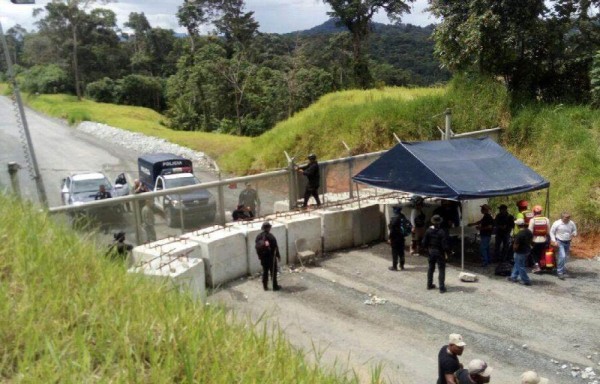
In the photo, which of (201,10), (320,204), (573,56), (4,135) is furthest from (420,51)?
(320,204)

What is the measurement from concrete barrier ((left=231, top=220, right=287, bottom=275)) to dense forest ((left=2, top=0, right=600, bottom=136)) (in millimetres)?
11809

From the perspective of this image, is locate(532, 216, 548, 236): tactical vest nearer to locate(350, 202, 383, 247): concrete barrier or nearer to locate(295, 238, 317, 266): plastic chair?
locate(350, 202, 383, 247): concrete barrier

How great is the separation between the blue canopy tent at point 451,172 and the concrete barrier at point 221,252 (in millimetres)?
3951

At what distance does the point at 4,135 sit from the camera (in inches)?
1732

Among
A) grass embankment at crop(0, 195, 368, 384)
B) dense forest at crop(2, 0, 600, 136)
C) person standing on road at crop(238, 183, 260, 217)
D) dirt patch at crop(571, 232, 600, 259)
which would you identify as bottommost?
dirt patch at crop(571, 232, 600, 259)

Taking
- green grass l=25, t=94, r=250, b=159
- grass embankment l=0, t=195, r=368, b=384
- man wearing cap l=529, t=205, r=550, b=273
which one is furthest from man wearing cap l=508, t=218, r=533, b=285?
green grass l=25, t=94, r=250, b=159

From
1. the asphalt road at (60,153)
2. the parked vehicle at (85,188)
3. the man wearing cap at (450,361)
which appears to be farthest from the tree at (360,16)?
the man wearing cap at (450,361)

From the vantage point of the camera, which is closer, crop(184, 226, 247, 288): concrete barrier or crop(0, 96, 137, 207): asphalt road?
crop(184, 226, 247, 288): concrete barrier

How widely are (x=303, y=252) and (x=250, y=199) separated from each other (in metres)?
1.96

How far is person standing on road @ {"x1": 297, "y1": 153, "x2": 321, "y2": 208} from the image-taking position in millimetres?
15141

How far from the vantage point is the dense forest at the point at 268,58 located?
21.0 meters

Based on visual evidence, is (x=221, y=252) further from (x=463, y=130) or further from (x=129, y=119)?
(x=129, y=119)

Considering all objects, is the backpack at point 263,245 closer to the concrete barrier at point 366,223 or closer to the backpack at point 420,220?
the concrete barrier at point 366,223

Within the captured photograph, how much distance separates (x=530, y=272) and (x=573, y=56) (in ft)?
37.9
